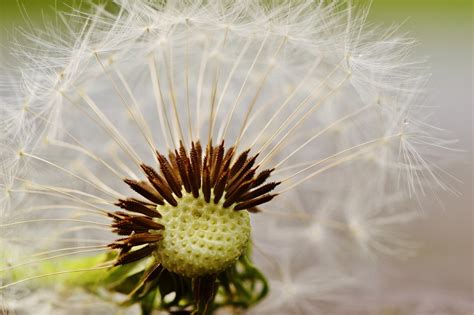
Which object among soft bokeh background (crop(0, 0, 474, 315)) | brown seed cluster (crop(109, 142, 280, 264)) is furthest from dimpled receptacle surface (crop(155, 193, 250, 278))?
soft bokeh background (crop(0, 0, 474, 315))

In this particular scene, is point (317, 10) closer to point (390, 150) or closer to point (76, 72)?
point (390, 150)

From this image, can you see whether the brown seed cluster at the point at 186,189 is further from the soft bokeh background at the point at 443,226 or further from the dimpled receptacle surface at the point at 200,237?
the soft bokeh background at the point at 443,226

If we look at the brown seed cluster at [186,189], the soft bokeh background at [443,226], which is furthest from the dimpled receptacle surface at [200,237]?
the soft bokeh background at [443,226]

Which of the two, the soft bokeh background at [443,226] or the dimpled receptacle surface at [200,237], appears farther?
the soft bokeh background at [443,226]

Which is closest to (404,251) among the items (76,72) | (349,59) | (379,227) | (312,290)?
(379,227)

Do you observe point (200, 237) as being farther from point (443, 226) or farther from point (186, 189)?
point (443, 226)

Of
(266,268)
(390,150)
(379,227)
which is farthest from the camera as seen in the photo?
(266,268)

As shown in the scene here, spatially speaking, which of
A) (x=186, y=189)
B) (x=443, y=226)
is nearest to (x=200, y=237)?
(x=186, y=189)
